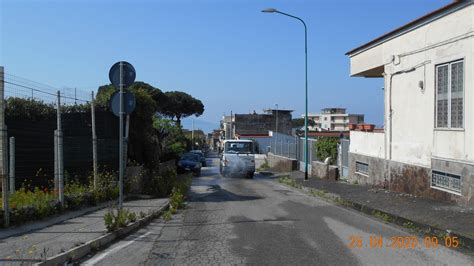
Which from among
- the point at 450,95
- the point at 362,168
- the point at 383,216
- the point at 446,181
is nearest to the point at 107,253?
the point at 383,216

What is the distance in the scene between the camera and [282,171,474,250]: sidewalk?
9.77 metres

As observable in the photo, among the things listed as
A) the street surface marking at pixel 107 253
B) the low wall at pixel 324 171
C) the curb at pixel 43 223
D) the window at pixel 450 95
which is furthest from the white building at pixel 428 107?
the curb at pixel 43 223

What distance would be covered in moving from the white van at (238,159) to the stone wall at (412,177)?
984cm

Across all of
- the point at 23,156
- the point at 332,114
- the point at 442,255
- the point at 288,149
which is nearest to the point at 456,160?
the point at 442,255

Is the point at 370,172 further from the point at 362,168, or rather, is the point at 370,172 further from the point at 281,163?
the point at 281,163

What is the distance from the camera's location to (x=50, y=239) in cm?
811

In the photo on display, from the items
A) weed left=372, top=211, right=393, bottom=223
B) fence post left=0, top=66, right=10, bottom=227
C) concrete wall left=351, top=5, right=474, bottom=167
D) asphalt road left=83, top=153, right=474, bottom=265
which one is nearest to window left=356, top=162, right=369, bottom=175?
concrete wall left=351, top=5, right=474, bottom=167

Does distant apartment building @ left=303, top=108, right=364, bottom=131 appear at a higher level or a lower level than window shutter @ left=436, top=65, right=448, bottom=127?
higher

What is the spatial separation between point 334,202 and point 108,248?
9.30 meters

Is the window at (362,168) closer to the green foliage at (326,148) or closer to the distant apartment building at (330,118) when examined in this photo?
the green foliage at (326,148)

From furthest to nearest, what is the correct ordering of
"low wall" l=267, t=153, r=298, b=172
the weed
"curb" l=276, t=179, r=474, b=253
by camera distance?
"low wall" l=267, t=153, r=298, b=172
the weed
"curb" l=276, t=179, r=474, b=253
